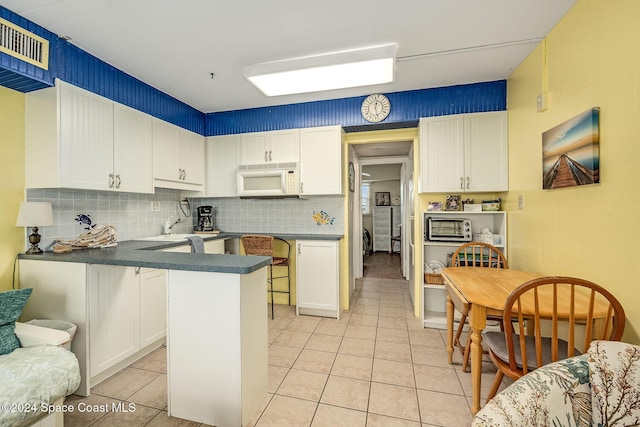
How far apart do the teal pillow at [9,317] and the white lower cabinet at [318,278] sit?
2.21 metres

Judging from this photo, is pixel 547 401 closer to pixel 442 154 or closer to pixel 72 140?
pixel 442 154

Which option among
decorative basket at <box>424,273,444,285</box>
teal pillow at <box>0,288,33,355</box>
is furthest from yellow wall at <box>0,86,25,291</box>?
decorative basket at <box>424,273,444,285</box>

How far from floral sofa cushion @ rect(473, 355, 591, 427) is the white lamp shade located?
2.74 m

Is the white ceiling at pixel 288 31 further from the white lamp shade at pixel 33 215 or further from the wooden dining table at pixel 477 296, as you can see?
the wooden dining table at pixel 477 296

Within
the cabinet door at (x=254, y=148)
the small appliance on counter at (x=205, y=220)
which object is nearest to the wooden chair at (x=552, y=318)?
the cabinet door at (x=254, y=148)

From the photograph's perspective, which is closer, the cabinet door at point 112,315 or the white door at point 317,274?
the cabinet door at point 112,315

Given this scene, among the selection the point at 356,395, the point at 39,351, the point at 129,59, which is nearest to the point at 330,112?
the point at 129,59

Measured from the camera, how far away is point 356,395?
182 centimetres

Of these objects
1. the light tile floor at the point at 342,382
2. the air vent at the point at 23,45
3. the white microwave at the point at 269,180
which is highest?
the air vent at the point at 23,45

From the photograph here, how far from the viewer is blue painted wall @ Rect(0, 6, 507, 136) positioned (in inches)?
76.3

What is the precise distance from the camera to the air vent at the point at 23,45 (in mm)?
1717

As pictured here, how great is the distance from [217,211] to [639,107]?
4049mm

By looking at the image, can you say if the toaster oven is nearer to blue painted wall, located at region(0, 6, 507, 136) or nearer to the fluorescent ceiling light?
blue painted wall, located at region(0, 6, 507, 136)

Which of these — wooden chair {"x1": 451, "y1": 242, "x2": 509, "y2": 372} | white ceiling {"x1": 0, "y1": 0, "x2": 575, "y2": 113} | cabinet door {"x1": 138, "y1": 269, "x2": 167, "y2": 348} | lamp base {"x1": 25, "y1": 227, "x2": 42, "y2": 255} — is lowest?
cabinet door {"x1": 138, "y1": 269, "x2": 167, "y2": 348}
